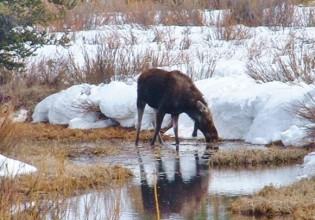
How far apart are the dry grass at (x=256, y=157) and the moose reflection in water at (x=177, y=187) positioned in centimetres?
34

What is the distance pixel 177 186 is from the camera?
48.4 feet

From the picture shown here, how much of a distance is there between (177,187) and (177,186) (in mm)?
102

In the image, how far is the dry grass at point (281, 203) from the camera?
12.0 m

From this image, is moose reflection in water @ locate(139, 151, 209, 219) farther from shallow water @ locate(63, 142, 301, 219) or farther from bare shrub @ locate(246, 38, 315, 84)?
→ bare shrub @ locate(246, 38, 315, 84)

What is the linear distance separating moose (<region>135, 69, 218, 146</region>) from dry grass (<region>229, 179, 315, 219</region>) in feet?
22.3

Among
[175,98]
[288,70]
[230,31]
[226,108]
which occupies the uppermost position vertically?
[175,98]

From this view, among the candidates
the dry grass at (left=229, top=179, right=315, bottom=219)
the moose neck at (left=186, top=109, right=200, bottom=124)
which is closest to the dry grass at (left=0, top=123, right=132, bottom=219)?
the moose neck at (left=186, top=109, right=200, bottom=124)

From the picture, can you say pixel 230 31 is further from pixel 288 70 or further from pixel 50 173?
pixel 50 173

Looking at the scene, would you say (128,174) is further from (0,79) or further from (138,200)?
(0,79)

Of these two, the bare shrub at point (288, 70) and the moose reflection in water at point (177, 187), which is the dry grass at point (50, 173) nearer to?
the moose reflection in water at point (177, 187)

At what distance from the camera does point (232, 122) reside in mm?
21031

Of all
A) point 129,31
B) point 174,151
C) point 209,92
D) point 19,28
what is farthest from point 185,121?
point 129,31

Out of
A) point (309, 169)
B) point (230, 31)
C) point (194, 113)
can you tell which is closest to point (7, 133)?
point (309, 169)

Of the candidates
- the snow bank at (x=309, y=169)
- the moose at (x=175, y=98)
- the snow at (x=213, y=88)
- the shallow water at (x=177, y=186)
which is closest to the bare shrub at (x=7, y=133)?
the shallow water at (x=177, y=186)
